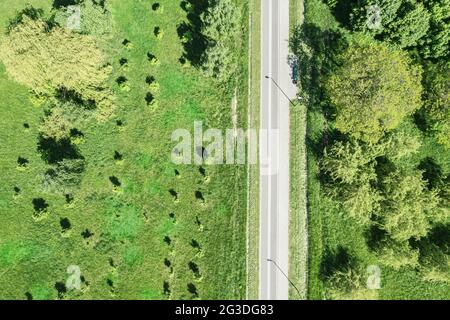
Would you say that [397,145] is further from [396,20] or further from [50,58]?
[50,58]

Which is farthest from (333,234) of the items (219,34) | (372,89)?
(219,34)

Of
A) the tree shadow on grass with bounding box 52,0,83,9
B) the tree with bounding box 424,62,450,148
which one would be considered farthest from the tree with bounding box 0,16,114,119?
the tree with bounding box 424,62,450,148

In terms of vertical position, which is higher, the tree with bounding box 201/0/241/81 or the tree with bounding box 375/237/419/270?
the tree with bounding box 201/0/241/81

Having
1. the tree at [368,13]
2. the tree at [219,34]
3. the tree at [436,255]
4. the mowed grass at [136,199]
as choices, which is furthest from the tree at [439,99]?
the tree at [219,34]

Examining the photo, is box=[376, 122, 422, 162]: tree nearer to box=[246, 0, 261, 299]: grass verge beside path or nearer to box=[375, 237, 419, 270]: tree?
box=[375, 237, 419, 270]: tree

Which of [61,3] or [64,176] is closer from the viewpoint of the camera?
[64,176]
